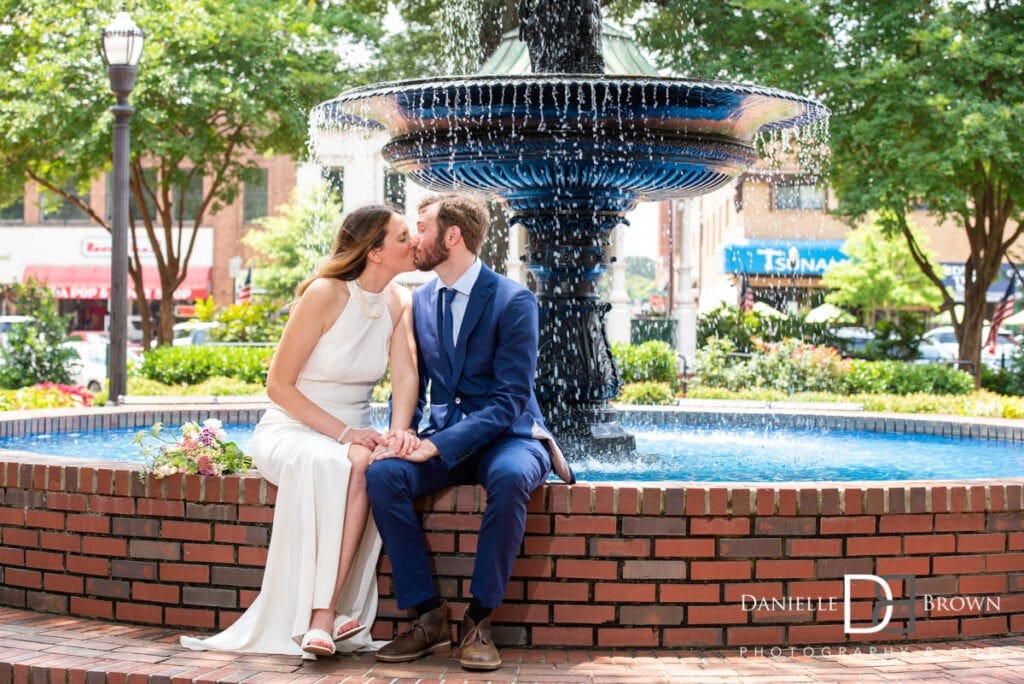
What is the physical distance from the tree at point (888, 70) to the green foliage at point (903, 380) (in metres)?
3.08

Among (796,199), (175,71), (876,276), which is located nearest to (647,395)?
(175,71)

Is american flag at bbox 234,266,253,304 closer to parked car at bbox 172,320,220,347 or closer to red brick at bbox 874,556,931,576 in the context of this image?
parked car at bbox 172,320,220,347

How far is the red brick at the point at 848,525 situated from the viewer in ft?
15.4

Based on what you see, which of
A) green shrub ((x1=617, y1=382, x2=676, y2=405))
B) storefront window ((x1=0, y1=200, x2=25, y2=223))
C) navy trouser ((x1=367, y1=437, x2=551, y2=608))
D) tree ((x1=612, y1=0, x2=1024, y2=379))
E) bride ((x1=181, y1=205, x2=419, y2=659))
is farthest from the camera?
storefront window ((x1=0, y1=200, x2=25, y2=223))

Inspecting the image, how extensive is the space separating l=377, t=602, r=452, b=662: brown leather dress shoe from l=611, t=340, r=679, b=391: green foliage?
13.6 m

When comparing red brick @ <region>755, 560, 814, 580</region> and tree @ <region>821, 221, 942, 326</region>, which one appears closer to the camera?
red brick @ <region>755, 560, 814, 580</region>

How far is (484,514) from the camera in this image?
14.7 feet

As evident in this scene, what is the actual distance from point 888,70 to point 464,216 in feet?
51.0

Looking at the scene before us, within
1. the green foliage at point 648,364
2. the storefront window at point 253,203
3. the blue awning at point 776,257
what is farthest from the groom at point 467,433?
the storefront window at point 253,203

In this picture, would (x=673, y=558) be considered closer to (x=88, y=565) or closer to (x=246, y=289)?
(x=88, y=565)

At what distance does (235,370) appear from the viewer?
17922 millimetres

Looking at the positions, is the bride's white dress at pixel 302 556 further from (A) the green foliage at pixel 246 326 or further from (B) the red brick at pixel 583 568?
(A) the green foliage at pixel 246 326

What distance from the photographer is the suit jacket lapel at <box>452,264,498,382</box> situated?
16.3ft

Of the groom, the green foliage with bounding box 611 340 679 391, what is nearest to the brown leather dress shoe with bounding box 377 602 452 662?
the groom
